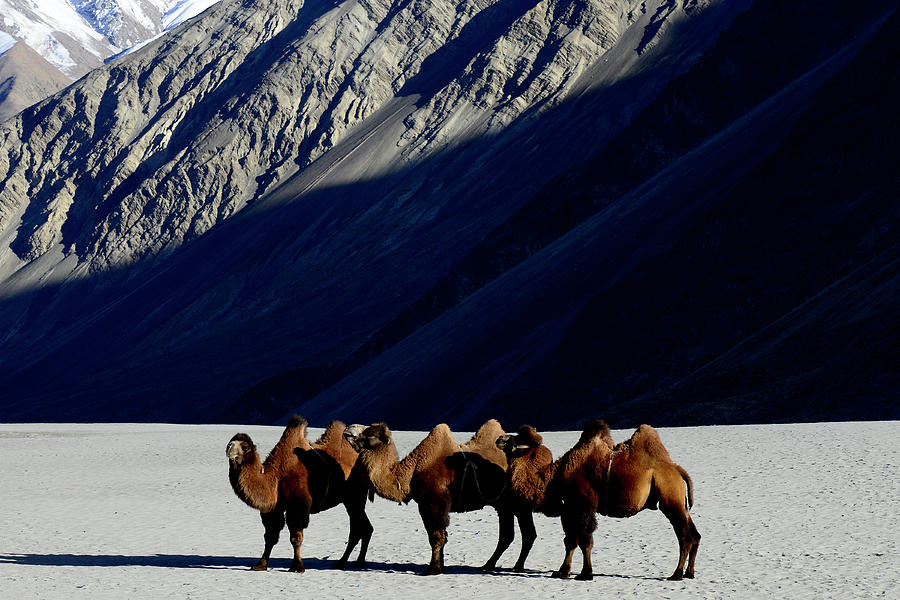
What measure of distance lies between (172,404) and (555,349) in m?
44.2

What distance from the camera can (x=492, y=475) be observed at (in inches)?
467

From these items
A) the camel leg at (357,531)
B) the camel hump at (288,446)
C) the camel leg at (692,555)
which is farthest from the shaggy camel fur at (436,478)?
the camel leg at (692,555)

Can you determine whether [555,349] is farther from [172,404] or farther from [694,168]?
[172,404]

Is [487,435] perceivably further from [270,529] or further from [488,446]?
[270,529]

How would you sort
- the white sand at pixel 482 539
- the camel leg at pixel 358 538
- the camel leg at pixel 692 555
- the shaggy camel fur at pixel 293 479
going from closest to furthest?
the white sand at pixel 482 539, the camel leg at pixel 692 555, the shaggy camel fur at pixel 293 479, the camel leg at pixel 358 538

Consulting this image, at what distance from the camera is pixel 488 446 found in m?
12.2

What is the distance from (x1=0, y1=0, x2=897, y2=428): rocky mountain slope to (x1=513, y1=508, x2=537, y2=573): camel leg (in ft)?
88.4

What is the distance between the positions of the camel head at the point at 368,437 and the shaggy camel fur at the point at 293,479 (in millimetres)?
520

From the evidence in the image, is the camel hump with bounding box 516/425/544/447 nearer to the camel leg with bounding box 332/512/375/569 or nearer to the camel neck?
the camel leg with bounding box 332/512/375/569

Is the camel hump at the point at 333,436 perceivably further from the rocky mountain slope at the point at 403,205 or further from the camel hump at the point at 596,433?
the rocky mountain slope at the point at 403,205

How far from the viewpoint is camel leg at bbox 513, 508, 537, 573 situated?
38.4 feet

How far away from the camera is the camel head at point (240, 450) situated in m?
11.8

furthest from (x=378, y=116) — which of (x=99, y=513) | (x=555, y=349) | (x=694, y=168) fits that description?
(x=99, y=513)

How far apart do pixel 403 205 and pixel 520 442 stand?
9383 cm
